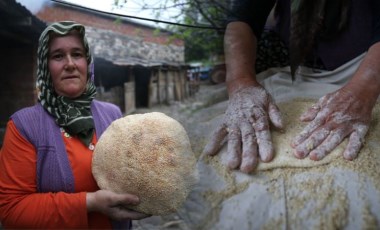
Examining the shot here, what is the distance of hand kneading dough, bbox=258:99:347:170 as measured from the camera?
3.21 ft

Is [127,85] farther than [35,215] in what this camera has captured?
Yes

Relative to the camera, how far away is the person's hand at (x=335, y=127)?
981 millimetres

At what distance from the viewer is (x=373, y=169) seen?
929mm

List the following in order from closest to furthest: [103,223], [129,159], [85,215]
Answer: [129,159]
[85,215]
[103,223]

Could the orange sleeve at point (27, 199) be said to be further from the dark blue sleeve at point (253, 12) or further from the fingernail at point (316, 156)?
the dark blue sleeve at point (253, 12)

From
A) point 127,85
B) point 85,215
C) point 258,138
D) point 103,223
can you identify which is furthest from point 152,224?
point 127,85

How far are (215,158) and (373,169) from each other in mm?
508

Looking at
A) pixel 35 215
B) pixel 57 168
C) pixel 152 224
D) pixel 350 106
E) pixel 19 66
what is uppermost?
pixel 19 66

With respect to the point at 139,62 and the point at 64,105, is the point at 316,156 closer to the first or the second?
the point at 64,105

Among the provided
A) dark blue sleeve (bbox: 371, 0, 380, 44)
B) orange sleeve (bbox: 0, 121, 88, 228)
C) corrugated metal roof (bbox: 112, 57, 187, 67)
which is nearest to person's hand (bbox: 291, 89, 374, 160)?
dark blue sleeve (bbox: 371, 0, 380, 44)

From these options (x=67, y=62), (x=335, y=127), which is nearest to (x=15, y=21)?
(x=67, y=62)

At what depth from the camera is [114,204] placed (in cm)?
96

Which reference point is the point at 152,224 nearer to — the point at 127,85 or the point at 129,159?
the point at 129,159

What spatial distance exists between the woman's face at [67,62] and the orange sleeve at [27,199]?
0.24m
